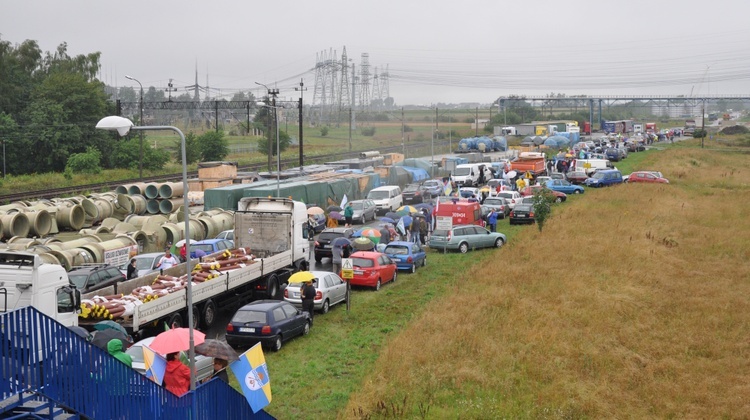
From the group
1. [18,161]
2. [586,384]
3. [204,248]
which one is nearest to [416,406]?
[586,384]

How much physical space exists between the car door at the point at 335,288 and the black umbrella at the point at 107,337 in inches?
307

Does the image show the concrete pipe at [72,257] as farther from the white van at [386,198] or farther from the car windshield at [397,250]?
the white van at [386,198]

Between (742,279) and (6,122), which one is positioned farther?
(6,122)

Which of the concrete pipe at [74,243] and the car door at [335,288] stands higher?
the concrete pipe at [74,243]

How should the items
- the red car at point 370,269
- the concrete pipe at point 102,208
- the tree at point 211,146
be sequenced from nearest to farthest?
the red car at point 370,269 < the concrete pipe at point 102,208 < the tree at point 211,146

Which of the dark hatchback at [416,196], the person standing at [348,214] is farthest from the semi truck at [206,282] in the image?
the dark hatchback at [416,196]

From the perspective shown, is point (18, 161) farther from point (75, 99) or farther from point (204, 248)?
point (204, 248)

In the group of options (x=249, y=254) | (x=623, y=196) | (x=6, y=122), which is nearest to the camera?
(x=249, y=254)

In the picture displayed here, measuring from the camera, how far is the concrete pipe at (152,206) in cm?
4178

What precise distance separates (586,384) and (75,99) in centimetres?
6802

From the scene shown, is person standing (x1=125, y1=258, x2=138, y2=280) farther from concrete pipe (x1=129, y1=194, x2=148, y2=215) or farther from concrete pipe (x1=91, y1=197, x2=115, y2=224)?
concrete pipe (x1=129, y1=194, x2=148, y2=215)

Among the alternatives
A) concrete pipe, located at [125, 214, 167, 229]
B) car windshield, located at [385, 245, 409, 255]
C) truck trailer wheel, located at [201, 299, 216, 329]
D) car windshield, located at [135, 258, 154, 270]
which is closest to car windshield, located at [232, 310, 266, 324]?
truck trailer wheel, located at [201, 299, 216, 329]

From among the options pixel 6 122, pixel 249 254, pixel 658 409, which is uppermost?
pixel 6 122

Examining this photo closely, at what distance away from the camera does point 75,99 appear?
7475 centimetres
